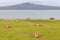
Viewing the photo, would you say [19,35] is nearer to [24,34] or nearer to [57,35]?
[24,34]

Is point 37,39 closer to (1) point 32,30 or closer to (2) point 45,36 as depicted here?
(2) point 45,36

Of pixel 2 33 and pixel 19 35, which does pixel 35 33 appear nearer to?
pixel 19 35

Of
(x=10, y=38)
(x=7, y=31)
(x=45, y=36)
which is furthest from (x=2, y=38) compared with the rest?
(x=45, y=36)

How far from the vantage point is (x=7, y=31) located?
70.6 ft

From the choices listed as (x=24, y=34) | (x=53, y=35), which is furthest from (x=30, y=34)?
(x=53, y=35)

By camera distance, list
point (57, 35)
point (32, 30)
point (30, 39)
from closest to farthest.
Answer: point (30, 39), point (57, 35), point (32, 30)

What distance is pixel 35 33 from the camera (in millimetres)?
20234

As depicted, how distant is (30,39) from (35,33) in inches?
42.6

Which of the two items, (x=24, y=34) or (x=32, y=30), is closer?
(x=24, y=34)

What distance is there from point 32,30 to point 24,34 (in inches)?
66.5

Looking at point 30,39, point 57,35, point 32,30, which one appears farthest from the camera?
point 32,30

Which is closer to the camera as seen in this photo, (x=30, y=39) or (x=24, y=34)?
(x=30, y=39)

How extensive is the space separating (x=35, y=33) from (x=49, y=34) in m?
1.48

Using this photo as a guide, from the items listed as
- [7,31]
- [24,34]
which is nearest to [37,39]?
[24,34]
